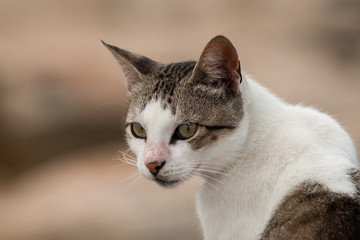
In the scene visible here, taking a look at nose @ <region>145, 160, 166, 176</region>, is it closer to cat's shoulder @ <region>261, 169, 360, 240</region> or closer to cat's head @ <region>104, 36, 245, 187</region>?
cat's head @ <region>104, 36, 245, 187</region>

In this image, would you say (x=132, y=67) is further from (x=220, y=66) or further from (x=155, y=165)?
(x=155, y=165)

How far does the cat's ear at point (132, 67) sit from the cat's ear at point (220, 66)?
17.5 inches

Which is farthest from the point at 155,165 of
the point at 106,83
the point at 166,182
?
the point at 106,83

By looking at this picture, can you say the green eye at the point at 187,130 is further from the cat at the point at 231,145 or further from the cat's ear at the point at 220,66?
the cat's ear at the point at 220,66

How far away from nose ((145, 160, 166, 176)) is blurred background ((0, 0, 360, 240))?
13.5 feet

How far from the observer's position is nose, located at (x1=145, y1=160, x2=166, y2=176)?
2.80 m

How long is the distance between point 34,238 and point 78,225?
0.70 m

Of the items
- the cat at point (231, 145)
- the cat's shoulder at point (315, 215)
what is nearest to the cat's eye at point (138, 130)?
the cat at point (231, 145)

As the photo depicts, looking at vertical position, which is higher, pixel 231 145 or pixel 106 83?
pixel 231 145

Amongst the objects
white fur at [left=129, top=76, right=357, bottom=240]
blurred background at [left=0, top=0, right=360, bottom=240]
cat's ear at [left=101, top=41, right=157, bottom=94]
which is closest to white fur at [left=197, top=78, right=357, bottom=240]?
white fur at [left=129, top=76, right=357, bottom=240]

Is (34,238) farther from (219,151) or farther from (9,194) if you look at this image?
(219,151)

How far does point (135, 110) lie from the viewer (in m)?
3.13

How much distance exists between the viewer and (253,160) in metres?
2.92

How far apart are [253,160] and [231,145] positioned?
0.45ft
